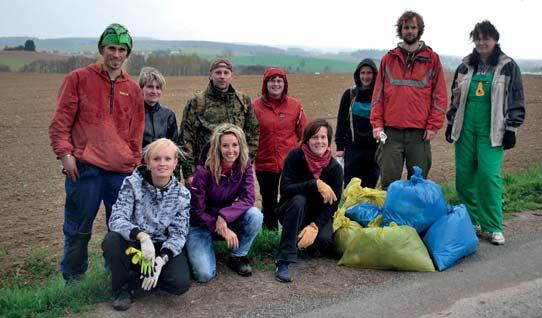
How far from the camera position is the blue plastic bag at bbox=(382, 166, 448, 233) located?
4.52 metres

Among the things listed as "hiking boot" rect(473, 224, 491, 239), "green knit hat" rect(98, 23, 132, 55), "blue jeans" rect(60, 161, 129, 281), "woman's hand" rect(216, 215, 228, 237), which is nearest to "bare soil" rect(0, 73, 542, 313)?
"woman's hand" rect(216, 215, 228, 237)

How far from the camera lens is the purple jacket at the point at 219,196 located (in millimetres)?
4156

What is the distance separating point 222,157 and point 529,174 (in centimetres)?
530

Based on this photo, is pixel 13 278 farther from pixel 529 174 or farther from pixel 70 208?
pixel 529 174

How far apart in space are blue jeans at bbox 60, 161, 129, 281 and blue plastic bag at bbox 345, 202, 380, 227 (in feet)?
6.68

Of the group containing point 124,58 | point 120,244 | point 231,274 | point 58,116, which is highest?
point 124,58

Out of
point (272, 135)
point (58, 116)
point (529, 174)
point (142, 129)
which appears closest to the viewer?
point (58, 116)

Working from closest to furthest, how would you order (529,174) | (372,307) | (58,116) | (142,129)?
(372,307) → (58,116) → (142,129) → (529,174)

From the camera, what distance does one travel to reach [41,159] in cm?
1248

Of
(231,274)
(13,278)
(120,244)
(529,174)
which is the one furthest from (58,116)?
(529,174)

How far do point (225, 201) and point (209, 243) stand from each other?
0.35 m

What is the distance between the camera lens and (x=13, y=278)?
225 inches

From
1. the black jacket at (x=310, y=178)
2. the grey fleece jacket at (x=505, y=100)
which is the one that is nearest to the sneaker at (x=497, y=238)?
the grey fleece jacket at (x=505, y=100)

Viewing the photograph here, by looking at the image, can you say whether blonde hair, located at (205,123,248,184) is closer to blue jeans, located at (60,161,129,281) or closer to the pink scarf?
the pink scarf
